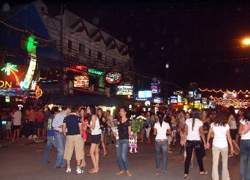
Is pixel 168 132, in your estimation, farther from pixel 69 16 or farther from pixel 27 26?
pixel 69 16

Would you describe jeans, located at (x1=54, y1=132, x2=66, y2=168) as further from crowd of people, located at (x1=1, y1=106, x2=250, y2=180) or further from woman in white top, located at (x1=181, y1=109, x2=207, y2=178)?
woman in white top, located at (x1=181, y1=109, x2=207, y2=178)

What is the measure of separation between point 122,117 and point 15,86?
13.6 metres

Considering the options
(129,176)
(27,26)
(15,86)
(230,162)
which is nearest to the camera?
(129,176)

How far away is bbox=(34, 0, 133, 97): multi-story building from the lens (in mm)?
28059

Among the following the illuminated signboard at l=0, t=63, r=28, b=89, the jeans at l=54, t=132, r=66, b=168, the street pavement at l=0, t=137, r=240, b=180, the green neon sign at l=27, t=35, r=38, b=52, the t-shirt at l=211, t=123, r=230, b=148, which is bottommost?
the street pavement at l=0, t=137, r=240, b=180

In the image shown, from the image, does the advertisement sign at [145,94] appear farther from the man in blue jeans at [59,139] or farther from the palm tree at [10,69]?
the man in blue jeans at [59,139]

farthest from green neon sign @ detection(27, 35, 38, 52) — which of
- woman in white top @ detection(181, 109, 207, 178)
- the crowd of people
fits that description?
woman in white top @ detection(181, 109, 207, 178)

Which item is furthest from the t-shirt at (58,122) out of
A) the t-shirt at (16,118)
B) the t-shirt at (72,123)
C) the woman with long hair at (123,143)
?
the t-shirt at (16,118)

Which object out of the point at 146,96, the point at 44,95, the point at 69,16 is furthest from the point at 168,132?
the point at 146,96

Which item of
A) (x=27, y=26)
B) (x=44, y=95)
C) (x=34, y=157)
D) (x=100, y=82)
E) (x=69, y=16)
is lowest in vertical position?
(x=34, y=157)

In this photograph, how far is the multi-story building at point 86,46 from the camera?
2806 centimetres

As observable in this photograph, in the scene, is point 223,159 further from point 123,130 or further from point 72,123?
point 72,123

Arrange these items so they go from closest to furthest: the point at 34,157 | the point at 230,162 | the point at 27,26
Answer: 1. the point at 230,162
2. the point at 34,157
3. the point at 27,26

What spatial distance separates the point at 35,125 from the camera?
1978cm
